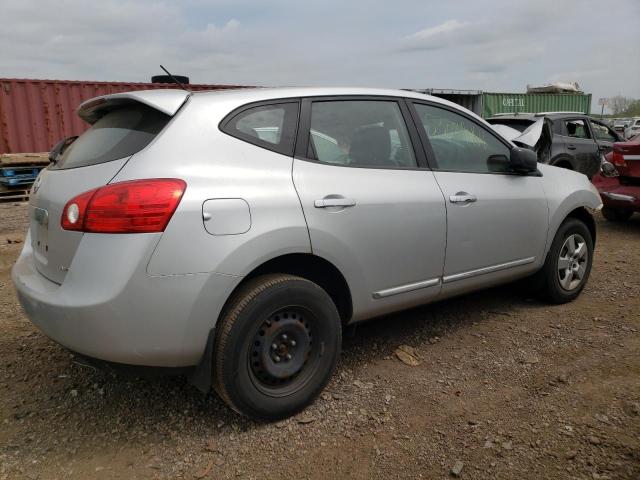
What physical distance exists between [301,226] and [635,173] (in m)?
5.96

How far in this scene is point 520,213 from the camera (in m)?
3.61

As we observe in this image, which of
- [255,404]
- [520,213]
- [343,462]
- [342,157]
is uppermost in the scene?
[342,157]

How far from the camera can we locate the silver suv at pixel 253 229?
218 cm

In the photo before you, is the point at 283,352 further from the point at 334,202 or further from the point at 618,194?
the point at 618,194

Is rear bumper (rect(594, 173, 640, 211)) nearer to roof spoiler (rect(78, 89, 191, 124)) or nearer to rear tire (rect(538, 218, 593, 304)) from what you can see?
rear tire (rect(538, 218, 593, 304))

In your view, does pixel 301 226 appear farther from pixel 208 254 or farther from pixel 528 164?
pixel 528 164

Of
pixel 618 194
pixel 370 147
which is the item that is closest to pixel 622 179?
pixel 618 194

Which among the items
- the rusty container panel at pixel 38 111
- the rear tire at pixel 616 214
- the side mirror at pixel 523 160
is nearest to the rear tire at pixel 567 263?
the side mirror at pixel 523 160

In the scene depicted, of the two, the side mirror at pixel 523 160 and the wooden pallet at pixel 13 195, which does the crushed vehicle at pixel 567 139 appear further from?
the wooden pallet at pixel 13 195

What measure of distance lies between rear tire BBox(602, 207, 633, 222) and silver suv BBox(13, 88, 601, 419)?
16.3ft

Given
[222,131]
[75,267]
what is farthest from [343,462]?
[222,131]

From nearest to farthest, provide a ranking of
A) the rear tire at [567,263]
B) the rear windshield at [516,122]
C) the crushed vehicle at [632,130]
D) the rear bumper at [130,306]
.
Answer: the rear bumper at [130,306]
the rear tire at [567,263]
the rear windshield at [516,122]
the crushed vehicle at [632,130]

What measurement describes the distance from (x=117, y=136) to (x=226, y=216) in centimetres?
75

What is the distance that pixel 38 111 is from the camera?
34.4 feet
